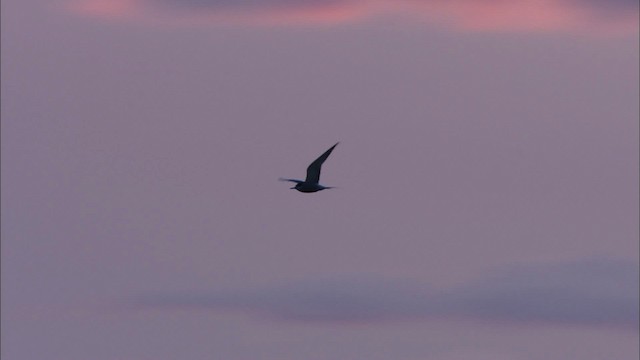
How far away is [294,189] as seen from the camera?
109 meters

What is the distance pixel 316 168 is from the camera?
107m

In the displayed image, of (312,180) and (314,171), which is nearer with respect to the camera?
(314,171)

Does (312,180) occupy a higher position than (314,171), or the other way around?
(314,171)

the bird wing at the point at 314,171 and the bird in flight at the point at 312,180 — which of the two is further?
the bird in flight at the point at 312,180

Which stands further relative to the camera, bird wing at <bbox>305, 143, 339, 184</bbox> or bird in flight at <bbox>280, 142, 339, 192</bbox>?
bird in flight at <bbox>280, 142, 339, 192</bbox>

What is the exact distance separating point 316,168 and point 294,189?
2.80m
